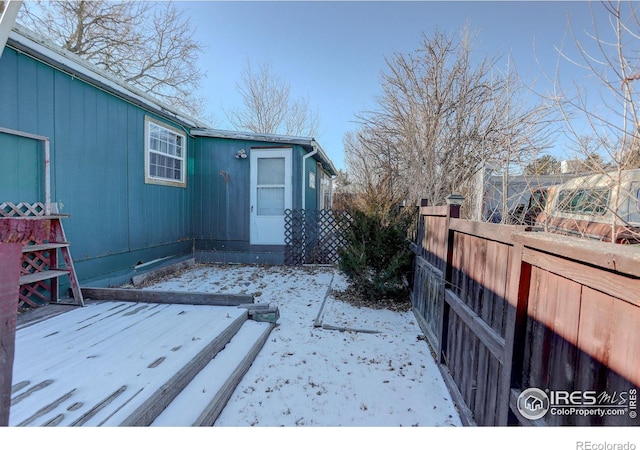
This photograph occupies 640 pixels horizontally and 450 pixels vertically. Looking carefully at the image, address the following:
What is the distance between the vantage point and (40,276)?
324 cm

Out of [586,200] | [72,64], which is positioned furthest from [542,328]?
[72,64]

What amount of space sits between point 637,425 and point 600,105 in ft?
6.62

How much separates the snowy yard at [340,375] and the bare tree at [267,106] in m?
12.9

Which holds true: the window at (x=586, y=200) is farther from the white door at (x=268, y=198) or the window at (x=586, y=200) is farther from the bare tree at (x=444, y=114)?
the white door at (x=268, y=198)

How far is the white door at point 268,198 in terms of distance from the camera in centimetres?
693

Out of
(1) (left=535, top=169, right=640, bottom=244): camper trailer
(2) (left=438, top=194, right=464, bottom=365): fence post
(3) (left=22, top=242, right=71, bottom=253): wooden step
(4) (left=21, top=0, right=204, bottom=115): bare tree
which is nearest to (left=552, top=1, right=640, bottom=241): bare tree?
(1) (left=535, top=169, right=640, bottom=244): camper trailer

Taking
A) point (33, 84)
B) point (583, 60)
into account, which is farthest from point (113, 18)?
point (583, 60)

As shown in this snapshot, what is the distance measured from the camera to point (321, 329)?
340 cm

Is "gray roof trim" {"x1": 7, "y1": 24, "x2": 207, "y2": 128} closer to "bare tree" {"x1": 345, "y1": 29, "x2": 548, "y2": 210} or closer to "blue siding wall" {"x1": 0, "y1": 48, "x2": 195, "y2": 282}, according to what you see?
"blue siding wall" {"x1": 0, "y1": 48, "x2": 195, "y2": 282}

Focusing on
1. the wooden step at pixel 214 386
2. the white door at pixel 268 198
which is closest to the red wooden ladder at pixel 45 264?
the wooden step at pixel 214 386

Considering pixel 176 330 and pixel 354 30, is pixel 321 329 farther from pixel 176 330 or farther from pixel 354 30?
pixel 354 30

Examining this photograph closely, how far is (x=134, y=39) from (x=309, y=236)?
1002cm

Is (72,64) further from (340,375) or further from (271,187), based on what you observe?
(340,375)

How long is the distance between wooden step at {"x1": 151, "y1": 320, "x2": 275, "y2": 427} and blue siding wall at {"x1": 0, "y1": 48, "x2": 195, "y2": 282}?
9.67ft
